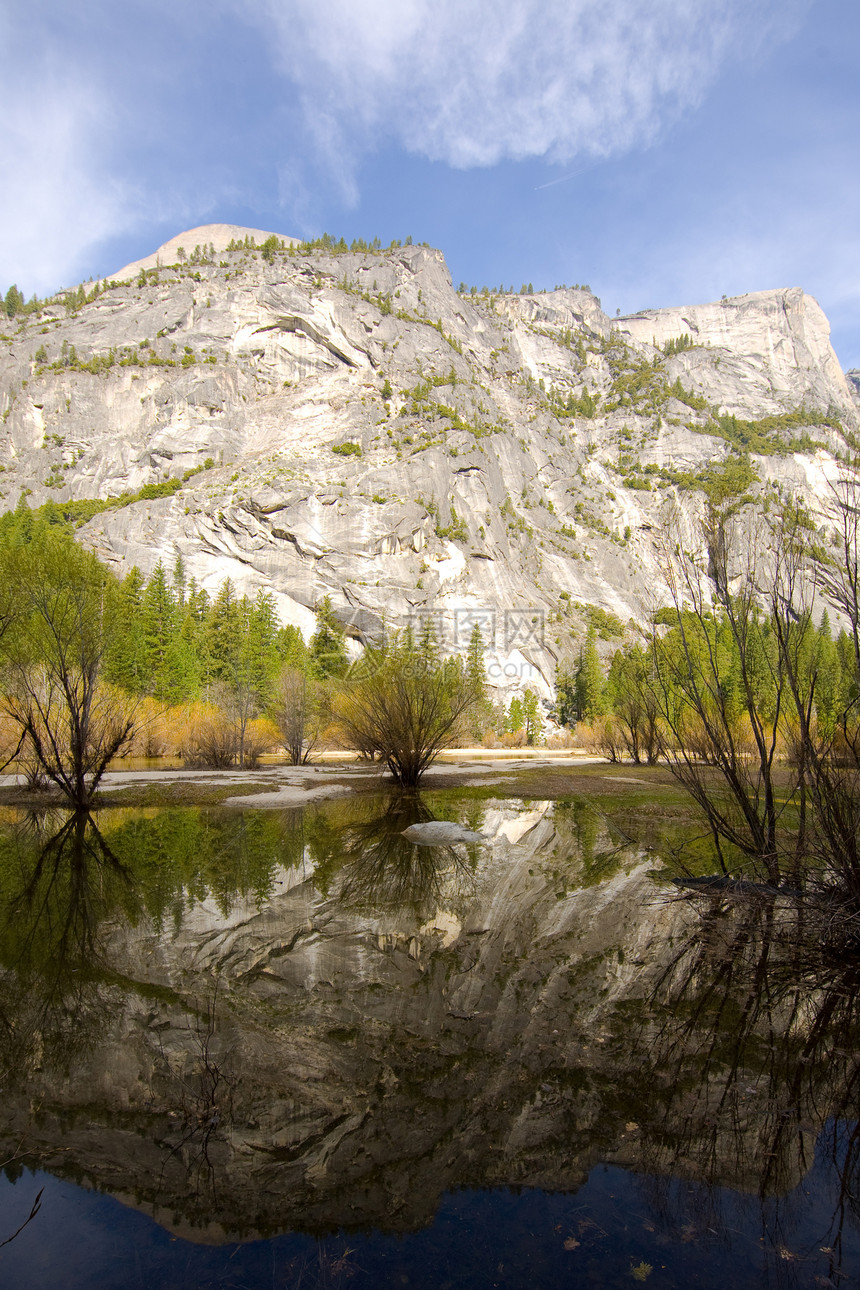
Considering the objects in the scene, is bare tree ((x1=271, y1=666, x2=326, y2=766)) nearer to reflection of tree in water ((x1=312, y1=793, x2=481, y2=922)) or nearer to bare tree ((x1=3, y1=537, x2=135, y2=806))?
bare tree ((x1=3, y1=537, x2=135, y2=806))

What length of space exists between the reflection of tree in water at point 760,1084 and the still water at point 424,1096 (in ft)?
0.05

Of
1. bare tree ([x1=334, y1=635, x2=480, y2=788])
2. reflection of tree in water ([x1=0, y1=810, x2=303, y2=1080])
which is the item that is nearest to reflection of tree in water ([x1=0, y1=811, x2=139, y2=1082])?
reflection of tree in water ([x1=0, y1=810, x2=303, y2=1080])

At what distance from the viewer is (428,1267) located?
2252mm

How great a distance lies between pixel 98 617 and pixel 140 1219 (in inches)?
501

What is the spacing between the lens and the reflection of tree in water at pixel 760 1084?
260 centimetres

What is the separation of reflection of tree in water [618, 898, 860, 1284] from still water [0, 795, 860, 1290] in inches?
0.6

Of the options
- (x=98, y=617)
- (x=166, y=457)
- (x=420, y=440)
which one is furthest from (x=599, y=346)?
(x=98, y=617)

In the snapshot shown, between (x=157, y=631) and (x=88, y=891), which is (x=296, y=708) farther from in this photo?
(x=157, y=631)

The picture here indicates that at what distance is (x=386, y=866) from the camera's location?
8.59 m

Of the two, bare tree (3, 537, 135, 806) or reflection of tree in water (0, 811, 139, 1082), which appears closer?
reflection of tree in water (0, 811, 139, 1082)

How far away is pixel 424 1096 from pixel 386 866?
212 inches

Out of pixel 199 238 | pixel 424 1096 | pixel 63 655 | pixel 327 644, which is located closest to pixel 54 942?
pixel 424 1096

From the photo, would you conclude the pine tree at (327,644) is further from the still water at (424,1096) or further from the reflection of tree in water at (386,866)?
the still water at (424,1096)

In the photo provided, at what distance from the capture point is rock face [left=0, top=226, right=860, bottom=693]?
234 ft
